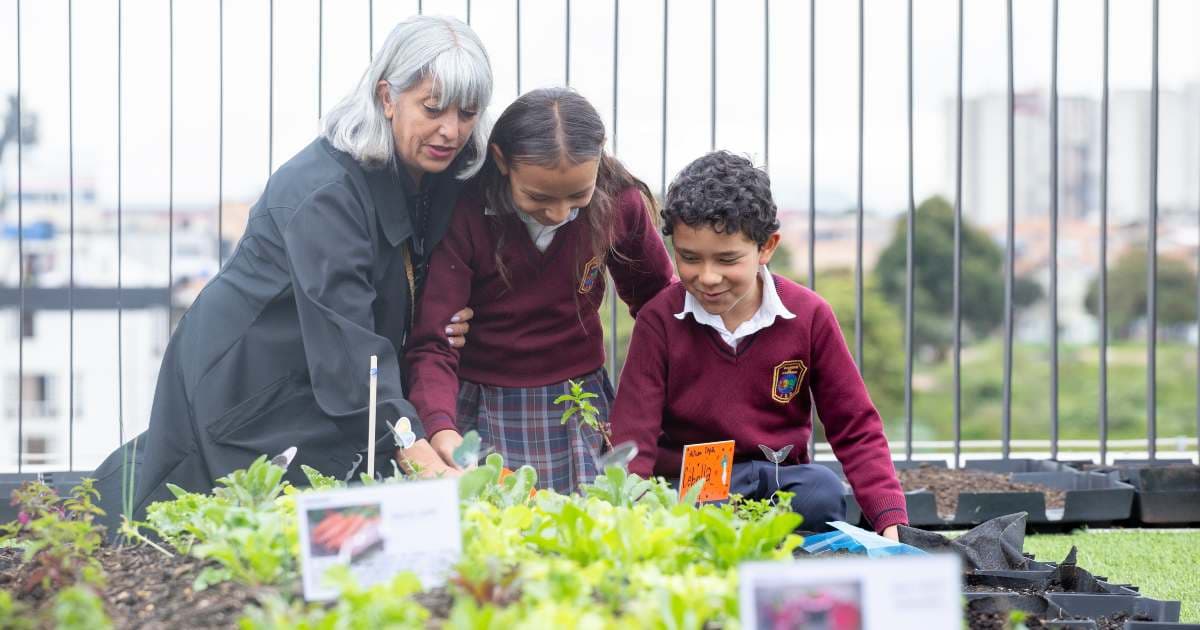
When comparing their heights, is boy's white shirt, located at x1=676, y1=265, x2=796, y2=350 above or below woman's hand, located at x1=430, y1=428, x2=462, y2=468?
above

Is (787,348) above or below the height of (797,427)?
above

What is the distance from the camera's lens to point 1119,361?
26.2 meters

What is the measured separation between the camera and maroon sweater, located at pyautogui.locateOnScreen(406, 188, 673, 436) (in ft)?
6.81

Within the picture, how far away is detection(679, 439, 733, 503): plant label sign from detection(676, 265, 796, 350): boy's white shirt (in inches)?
12.0

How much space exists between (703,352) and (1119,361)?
26591mm

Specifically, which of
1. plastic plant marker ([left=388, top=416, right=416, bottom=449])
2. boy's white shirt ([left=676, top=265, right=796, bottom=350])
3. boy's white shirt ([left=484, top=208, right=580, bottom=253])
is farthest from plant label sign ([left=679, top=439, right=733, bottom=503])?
boy's white shirt ([left=484, top=208, right=580, bottom=253])

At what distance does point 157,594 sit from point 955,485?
2.39 metres

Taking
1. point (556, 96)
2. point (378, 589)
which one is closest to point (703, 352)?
point (556, 96)

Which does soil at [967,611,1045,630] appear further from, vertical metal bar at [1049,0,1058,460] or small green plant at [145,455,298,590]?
vertical metal bar at [1049,0,1058,460]

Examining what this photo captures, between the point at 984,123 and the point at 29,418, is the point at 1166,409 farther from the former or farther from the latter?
the point at 29,418

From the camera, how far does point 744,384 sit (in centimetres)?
212

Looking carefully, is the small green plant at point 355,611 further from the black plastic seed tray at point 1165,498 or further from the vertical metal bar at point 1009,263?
Result: the vertical metal bar at point 1009,263

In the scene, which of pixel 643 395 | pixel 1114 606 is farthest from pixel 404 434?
pixel 1114 606

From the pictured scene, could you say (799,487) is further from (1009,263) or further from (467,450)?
(1009,263)
